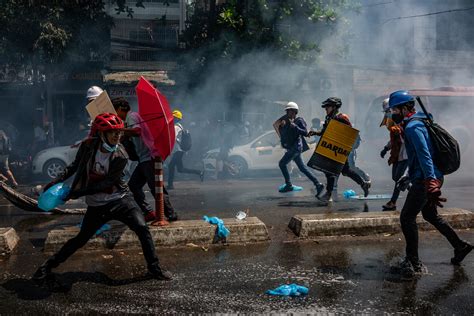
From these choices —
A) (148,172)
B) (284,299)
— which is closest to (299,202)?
(148,172)

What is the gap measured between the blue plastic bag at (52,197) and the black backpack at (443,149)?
3209mm

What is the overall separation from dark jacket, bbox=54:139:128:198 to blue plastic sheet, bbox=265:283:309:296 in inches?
61.6

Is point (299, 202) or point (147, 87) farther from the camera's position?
point (299, 202)

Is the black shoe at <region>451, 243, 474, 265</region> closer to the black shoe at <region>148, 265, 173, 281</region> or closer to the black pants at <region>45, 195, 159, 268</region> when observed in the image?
the black shoe at <region>148, 265, 173, 281</region>

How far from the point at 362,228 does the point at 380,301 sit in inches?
91.2

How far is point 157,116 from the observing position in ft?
18.6

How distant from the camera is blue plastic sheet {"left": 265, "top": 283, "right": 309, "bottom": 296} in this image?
456cm

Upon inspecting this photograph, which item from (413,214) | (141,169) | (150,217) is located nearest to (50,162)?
(141,169)

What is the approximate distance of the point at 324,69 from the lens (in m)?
19.4

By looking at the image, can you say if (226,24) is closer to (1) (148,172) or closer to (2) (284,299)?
Result: (1) (148,172)

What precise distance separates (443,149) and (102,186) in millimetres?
2970

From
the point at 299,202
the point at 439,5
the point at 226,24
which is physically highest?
the point at 439,5

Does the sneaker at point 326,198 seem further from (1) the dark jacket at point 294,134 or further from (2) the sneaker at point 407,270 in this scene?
(2) the sneaker at point 407,270

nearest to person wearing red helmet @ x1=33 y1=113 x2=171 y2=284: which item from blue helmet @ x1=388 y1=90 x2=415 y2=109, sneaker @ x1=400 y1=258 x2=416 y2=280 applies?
sneaker @ x1=400 y1=258 x2=416 y2=280
